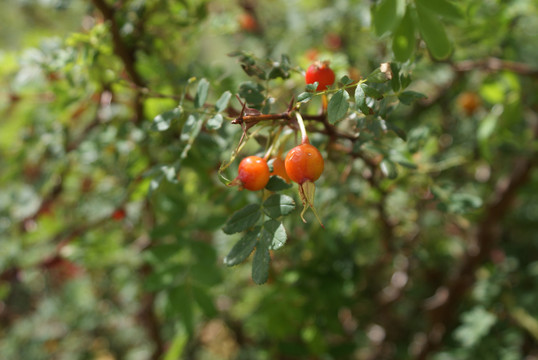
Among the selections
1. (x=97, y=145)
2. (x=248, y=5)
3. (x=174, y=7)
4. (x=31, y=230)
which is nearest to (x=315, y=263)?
(x=97, y=145)

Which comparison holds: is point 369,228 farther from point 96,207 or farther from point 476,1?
point 96,207

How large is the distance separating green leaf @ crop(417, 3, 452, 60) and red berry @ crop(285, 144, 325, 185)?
0.89 ft

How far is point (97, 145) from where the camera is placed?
106cm

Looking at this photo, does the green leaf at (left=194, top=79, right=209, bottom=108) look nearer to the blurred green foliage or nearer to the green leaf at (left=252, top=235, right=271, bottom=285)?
the blurred green foliage

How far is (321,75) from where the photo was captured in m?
0.66

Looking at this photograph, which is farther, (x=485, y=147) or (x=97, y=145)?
(x=485, y=147)

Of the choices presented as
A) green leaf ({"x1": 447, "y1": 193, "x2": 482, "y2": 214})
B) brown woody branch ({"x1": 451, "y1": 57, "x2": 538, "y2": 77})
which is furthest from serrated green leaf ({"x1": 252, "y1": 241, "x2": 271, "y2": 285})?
brown woody branch ({"x1": 451, "y1": 57, "x2": 538, "y2": 77})

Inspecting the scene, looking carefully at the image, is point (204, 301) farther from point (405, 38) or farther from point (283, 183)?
point (405, 38)

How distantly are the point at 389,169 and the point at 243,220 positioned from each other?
0.28 m

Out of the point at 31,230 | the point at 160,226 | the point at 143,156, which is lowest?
the point at 31,230

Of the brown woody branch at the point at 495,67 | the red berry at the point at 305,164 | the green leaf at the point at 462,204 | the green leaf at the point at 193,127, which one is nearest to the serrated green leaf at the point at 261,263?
the red berry at the point at 305,164

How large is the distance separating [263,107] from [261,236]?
0.68 feet

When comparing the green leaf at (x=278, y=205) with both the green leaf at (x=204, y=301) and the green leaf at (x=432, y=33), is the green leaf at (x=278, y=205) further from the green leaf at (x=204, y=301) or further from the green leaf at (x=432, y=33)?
the green leaf at (x=204, y=301)

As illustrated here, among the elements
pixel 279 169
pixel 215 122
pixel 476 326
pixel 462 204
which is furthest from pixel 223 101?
pixel 476 326
